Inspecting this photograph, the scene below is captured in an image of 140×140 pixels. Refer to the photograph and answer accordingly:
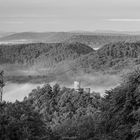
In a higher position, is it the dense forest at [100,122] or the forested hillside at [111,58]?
the dense forest at [100,122]

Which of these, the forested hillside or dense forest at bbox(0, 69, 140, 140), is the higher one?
dense forest at bbox(0, 69, 140, 140)

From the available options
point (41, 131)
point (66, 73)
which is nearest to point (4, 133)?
point (41, 131)


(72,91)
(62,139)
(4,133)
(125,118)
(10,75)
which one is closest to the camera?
(4,133)

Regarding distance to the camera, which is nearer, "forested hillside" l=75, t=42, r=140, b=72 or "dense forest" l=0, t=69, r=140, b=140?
"dense forest" l=0, t=69, r=140, b=140

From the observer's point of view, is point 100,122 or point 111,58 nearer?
point 100,122

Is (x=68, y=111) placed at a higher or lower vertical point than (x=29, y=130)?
lower

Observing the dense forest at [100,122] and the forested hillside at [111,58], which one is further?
the forested hillside at [111,58]

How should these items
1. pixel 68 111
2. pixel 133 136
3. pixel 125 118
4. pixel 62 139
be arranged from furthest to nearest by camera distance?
pixel 68 111 < pixel 62 139 < pixel 125 118 < pixel 133 136

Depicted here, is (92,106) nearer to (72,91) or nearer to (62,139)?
(72,91)

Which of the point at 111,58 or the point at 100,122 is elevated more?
the point at 100,122

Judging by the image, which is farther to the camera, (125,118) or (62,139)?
(62,139)
